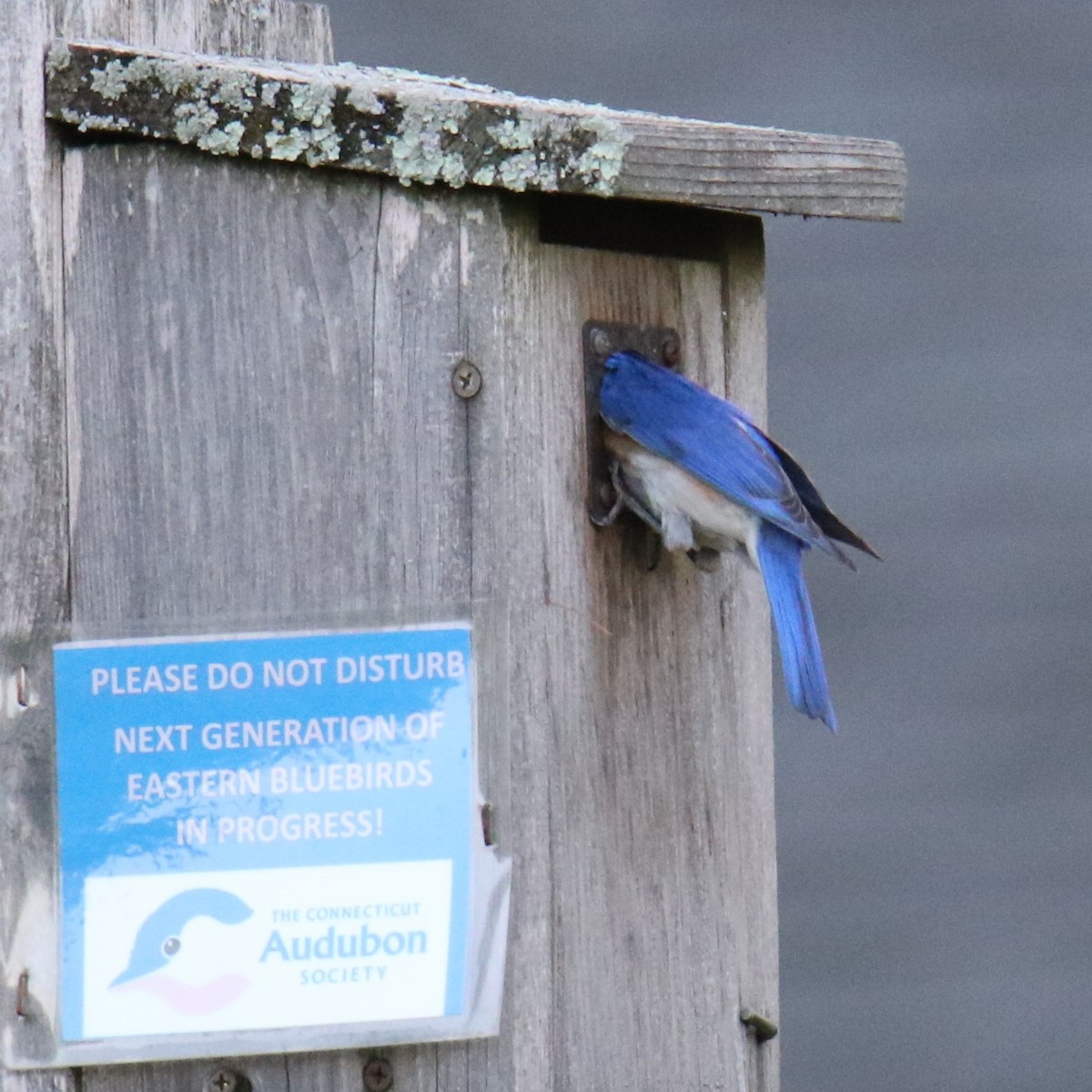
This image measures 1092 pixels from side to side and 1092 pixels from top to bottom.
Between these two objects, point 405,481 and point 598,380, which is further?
point 598,380

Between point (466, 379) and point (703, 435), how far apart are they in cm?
34

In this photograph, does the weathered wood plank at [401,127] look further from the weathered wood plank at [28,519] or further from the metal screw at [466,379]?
the metal screw at [466,379]

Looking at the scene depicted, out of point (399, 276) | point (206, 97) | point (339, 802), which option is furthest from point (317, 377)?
point (339, 802)

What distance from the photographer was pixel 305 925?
7.00ft

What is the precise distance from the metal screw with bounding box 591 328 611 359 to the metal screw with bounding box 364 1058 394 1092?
815mm

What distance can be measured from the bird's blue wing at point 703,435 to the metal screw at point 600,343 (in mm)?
16

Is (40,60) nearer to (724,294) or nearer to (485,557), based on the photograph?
(485,557)

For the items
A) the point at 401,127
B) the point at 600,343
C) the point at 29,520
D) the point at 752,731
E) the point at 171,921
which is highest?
the point at 401,127

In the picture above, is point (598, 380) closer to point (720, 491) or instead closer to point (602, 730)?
point (720, 491)

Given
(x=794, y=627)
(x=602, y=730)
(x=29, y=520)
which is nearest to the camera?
(x=29, y=520)

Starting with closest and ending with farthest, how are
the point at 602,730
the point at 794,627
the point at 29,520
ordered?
the point at 29,520
the point at 602,730
the point at 794,627

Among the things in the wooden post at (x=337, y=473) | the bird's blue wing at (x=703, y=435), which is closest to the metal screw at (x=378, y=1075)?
the wooden post at (x=337, y=473)

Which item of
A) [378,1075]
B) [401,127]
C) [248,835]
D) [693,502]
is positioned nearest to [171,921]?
[248,835]

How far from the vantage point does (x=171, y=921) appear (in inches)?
83.5
